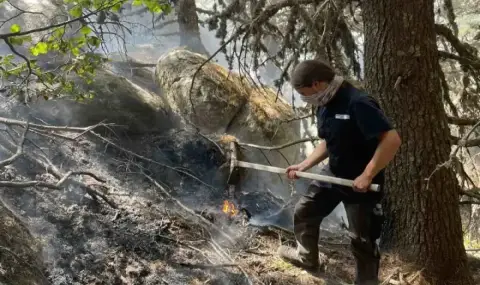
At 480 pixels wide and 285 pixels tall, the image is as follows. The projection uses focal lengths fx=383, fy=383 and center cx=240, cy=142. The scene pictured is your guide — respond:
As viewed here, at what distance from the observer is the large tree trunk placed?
3412 millimetres

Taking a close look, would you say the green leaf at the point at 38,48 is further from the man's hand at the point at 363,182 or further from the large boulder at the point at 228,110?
the large boulder at the point at 228,110

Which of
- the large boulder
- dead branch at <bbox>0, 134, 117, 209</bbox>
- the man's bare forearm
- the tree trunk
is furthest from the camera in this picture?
the tree trunk

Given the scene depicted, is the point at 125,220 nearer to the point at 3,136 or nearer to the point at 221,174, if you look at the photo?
the point at 3,136

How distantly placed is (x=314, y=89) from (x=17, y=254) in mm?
2444

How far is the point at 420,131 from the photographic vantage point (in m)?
3.45

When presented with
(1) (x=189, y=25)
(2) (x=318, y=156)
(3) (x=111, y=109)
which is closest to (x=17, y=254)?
(2) (x=318, y=156)

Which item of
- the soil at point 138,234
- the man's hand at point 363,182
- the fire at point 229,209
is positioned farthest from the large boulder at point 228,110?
the man's hand at point 363,182

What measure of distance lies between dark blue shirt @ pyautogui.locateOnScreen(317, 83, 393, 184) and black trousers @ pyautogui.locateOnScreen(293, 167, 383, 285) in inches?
7.0

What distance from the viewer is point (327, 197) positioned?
3.43 meters

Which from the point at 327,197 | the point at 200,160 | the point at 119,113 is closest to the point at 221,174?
the point at 200,160

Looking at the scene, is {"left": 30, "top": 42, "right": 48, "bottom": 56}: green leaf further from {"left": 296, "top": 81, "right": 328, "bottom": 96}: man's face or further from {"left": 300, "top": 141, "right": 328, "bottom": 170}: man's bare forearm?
{"left": 300, "top": 141, "right": 328, "bottom": 170}: man's bare forearm

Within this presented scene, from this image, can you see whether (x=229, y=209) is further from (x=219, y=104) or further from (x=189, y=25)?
(x=189, y=25)

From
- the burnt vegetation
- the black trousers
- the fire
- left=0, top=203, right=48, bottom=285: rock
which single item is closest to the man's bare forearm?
the black trousers

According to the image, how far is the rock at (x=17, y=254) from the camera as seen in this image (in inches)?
90.3
